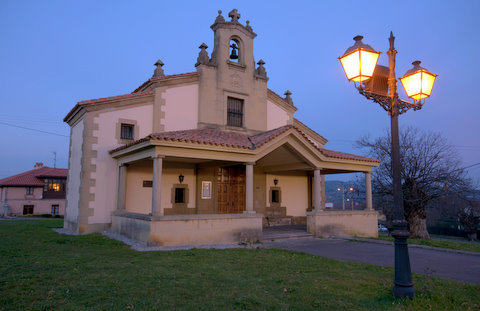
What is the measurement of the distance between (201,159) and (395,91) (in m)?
9.10

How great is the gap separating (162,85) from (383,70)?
11.0 m

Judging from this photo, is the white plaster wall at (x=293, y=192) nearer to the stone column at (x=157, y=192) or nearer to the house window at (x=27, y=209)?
the stone column at (x=157, y=192)

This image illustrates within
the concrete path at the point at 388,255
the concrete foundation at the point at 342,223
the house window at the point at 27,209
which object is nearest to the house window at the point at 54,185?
the house window at the point at 27,209

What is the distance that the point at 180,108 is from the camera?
15.4 metres

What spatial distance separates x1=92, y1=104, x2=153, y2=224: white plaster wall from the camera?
13836mm

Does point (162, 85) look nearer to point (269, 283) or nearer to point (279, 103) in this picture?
point (279, 103)

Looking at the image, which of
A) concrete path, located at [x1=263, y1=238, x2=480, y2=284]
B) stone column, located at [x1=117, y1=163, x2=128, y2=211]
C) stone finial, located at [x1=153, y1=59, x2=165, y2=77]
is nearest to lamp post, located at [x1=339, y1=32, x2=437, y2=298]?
concrete path, located at [x1=263, y1=238, x2=480, y2=284]

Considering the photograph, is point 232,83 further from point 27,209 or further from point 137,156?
point 27,209

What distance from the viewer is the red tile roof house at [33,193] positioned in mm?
44125

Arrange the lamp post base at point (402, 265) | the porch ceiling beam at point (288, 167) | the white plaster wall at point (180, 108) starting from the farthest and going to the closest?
the white plaster wall at point (180, 108) → the porch ceiling beam at point (288, 167) → the lamp post base at point (402, 265)

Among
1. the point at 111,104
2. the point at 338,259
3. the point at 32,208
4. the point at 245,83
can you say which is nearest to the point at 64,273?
the point at 338,259

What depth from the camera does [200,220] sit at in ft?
38.3

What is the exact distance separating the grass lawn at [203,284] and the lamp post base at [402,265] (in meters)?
0.16

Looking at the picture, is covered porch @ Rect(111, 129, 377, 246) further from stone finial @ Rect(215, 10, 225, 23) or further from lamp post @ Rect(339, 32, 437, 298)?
lamp post @ Rect(339, 32, 437, 298)
